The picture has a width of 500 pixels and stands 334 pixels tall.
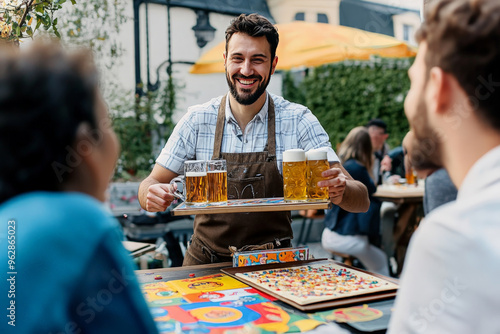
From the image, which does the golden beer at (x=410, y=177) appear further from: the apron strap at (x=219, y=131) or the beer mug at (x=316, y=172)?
the beer mug at (x=316, y=172)

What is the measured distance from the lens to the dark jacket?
4.20m

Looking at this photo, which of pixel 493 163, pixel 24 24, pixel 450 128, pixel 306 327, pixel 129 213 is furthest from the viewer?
pixel 129 213

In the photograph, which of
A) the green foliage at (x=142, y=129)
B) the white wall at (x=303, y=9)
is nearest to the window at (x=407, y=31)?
the white wall at (x=303, y=9)

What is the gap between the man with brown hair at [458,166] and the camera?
30.7 inches

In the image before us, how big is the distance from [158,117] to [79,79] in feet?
18.0

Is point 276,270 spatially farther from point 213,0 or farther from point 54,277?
point 213,0

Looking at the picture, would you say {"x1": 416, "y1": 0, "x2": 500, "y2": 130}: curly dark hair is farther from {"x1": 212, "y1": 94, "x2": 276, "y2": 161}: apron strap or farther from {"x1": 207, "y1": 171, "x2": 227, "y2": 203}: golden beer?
{"x1": 212, "y1": 94, "x2": 276, "y2": 161}: apron strap

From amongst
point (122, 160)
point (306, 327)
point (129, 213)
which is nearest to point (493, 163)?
point (306, 327)

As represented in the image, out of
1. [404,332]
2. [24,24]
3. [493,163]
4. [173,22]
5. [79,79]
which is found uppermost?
[173,22]

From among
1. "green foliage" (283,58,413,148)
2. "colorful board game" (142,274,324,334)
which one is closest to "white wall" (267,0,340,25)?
"green foliage" (283,58,413,148)

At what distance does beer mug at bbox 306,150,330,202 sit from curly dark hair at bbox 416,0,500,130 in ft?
3.02

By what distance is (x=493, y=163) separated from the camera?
2.77 feet

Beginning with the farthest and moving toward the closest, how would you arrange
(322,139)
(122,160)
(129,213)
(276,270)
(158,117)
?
(158,117), (122,160), (129,213), (322,139), (276,270)

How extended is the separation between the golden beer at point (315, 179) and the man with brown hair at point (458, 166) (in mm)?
799
